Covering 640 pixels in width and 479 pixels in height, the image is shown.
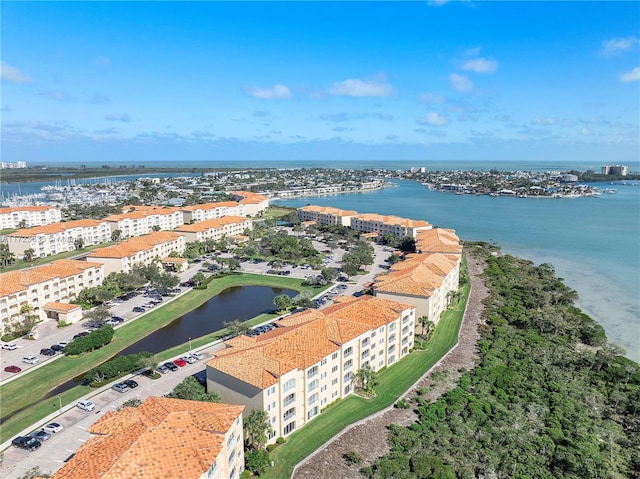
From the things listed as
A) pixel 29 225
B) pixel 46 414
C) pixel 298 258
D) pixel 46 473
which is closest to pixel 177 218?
pixel 29 225

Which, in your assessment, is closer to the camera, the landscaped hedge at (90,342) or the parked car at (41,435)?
the parked car at (41,435)

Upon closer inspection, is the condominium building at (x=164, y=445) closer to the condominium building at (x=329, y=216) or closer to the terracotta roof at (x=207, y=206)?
the condominium building at (x=329, y=216)

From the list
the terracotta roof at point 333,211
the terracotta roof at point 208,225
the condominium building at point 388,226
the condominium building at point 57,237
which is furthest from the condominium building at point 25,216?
the condominium building at point 388,226

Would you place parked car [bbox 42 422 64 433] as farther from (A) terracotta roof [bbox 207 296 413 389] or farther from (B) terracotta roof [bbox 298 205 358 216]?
(B) terracotta roof [bbox 298 205 358 216]

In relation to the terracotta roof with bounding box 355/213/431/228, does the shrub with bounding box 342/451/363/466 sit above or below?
below

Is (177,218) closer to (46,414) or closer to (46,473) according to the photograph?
(46,414)

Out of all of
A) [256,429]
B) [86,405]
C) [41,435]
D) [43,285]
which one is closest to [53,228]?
[43,285]

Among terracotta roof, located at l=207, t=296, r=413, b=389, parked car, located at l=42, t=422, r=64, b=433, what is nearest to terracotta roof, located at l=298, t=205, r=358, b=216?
terracotta roof, located at l=207, t=296, r=413, b=389
